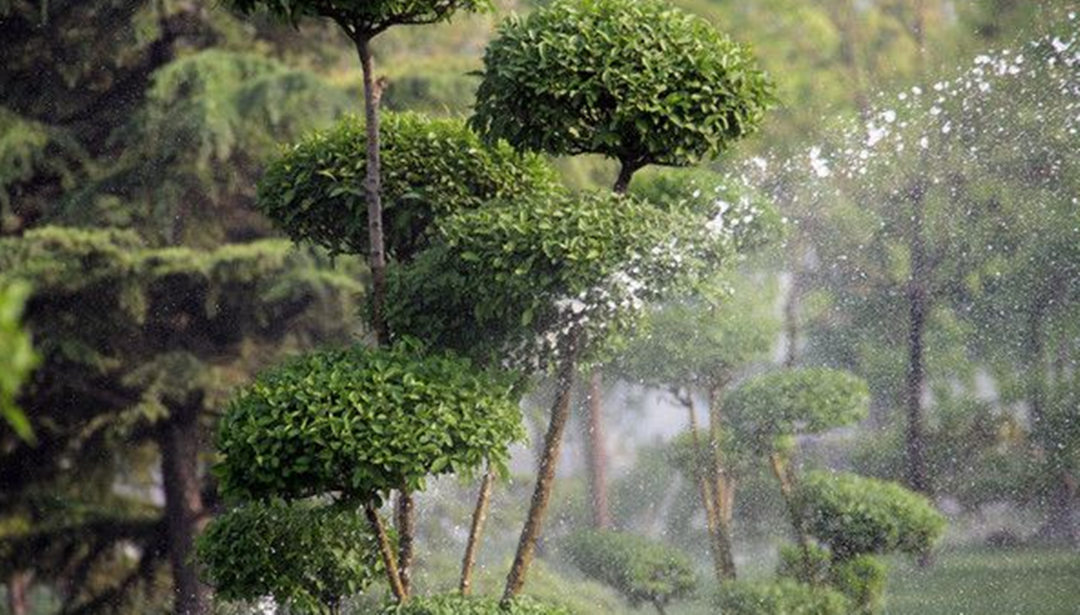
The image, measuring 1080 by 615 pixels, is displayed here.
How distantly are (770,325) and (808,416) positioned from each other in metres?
0.80

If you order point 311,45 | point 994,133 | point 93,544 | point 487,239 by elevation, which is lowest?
point 93,544

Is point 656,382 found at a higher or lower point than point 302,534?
higher

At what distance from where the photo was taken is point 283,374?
4.07m

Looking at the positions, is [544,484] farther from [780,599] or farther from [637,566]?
[637,566]

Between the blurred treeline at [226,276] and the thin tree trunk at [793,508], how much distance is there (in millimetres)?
313

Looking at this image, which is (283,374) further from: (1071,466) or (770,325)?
(1071,466)

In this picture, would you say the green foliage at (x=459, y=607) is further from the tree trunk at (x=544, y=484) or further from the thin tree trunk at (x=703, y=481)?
the thin tree trunk at (x=703, y=481)

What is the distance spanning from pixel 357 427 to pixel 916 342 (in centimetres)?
458

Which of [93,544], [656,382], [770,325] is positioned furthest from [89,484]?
[770,325]

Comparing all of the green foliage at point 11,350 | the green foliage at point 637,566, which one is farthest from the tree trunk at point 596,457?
the green foliage at point 11,350

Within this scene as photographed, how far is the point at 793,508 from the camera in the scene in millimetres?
6574

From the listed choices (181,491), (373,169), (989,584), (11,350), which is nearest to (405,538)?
(373,169)

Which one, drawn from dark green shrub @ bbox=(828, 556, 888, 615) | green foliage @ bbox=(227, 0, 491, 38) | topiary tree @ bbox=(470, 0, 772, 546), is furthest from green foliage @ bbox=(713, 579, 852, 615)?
green foliage @ bbox=(227, 0, 491, 38)

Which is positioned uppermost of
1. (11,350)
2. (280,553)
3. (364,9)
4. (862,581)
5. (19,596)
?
(364,9)
